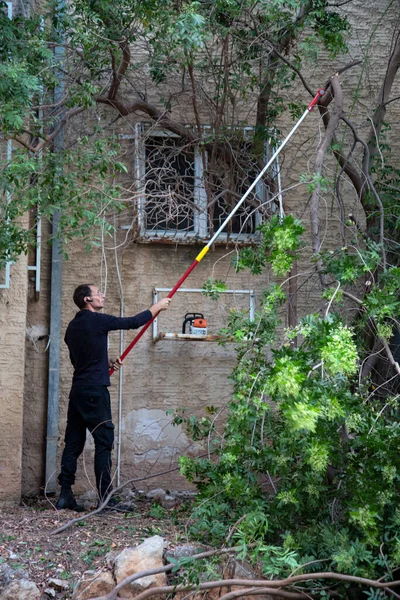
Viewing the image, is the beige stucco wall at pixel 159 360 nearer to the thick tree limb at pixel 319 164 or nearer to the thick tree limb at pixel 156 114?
the thick tree limb at pixel 156 114

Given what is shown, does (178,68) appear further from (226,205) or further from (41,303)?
(41,303)

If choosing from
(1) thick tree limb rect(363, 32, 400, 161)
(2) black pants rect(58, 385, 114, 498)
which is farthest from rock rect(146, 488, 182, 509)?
(1) thick tree limb rect(363, 32, 400, 161)

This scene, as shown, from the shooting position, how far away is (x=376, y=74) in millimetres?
7836

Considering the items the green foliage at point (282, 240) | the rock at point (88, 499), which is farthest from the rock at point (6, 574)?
the green foliage at point (282, 240)

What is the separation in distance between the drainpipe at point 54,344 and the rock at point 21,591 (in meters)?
2.07

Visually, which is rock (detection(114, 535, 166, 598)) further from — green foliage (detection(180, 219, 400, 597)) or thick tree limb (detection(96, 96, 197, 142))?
thick tree limb (detection(96, 96, 197, 142))

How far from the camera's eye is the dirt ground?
5.04 metres

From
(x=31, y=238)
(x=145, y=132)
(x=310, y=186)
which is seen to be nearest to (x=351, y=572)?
(x=310, y=186)

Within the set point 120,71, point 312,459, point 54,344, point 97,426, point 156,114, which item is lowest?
point 97,426

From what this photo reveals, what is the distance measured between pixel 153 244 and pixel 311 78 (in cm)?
223

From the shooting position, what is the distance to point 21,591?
15.8 ft

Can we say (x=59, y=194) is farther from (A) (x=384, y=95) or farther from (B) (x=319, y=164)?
(A) (x=384, y=95)

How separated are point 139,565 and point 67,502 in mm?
1708

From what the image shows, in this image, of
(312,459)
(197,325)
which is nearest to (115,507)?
(197,325)
